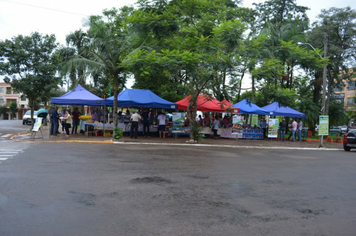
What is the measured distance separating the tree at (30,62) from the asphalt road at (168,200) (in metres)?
16.5

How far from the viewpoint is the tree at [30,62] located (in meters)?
24.7

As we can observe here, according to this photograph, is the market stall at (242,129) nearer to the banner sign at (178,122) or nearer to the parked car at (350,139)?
the banner sign at (178,122)

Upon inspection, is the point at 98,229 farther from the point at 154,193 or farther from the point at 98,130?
the point at 98,130

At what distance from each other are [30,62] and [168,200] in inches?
911

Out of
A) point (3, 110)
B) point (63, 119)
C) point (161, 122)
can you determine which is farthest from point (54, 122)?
point (3, 110)

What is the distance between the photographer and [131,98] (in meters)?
22.1

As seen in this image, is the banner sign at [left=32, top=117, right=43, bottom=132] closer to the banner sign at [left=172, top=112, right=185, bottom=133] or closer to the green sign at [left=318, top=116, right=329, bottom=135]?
the banner sign at [left=172, top=112, right=185, bottom=133]

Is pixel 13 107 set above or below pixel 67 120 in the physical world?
above

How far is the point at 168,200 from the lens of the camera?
6.14 m

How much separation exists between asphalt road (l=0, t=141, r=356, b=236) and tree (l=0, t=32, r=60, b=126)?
1654 cm

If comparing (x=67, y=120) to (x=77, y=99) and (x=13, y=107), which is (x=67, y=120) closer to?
(x=77, y=99)

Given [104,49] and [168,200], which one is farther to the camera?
[104,49]

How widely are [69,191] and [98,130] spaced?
52.2 feet

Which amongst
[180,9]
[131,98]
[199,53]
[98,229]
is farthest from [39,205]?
[131,98]
